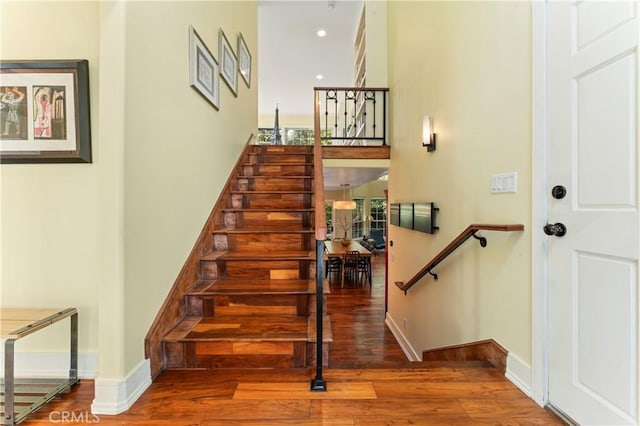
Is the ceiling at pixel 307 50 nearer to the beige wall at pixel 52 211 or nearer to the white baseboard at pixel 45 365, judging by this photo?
the beige wall at pixel 52 211

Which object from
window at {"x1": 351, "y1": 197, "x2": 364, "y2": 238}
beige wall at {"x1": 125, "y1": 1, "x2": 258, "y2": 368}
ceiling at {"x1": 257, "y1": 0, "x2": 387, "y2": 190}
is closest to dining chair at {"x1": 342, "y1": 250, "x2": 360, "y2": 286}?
ceiling at {"x1": 257, "y1": 0, "x2": 387, "y2": 190}

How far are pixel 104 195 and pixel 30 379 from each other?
1096 mm

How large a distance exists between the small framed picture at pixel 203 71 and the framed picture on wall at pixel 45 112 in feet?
2.81

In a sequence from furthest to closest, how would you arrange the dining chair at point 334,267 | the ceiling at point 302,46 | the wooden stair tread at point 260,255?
the dining chair at point 334,267 < the ceiling at point 302,46 < the wooden stair tread at point 260,255

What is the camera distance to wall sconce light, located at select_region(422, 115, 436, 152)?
2641 mm

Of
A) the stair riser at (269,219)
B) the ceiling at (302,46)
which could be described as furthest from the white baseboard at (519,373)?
the ceiling at (302,46)

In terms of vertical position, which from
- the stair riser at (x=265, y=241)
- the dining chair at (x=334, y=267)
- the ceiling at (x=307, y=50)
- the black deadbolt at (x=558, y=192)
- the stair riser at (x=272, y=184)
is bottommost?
the dining chair at (x=334, y=267)

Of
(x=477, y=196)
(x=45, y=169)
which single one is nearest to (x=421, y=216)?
(x=477, y=196)

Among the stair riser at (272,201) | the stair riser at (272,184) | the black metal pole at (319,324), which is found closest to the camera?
the black metal pole at (319,324)

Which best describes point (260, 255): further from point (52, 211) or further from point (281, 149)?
point (281, 149)

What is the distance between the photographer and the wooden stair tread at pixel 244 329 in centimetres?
179

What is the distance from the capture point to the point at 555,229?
1432 mm

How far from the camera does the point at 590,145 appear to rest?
4.23 feet

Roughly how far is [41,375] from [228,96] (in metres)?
2.86
